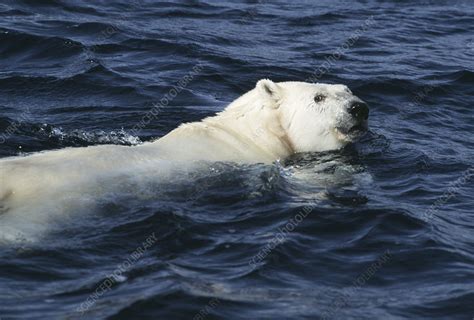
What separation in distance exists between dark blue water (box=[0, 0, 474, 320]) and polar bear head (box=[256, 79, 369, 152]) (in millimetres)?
227

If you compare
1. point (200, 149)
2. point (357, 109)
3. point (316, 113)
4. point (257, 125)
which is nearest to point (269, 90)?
point (257, 125)

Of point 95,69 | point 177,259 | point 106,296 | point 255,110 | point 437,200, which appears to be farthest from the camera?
point 95,69

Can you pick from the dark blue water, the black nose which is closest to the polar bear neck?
the dark blue water

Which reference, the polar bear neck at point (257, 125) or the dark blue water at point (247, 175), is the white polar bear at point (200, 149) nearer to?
the polar bear neck at point (257, 125)

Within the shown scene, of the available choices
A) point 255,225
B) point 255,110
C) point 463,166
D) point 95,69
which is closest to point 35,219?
point 255,225

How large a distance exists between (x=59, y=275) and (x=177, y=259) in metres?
0.96

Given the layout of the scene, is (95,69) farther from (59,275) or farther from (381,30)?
(59,275)

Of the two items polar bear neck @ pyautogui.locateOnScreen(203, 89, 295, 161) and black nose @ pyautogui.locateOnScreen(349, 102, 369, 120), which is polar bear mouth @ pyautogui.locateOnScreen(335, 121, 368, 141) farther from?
polar bear neck @ pyautogui.locateOnScreen(203, 89, 295, 161)

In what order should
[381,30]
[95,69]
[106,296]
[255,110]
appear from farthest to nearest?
[381,30] < [95,69] < [255,110] < [106,296]

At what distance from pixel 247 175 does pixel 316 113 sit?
51.7 inches

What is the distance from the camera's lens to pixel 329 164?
10.9m

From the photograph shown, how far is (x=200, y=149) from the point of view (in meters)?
10.1

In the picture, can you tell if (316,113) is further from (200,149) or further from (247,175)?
(200,149)

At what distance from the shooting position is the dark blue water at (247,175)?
744cm
